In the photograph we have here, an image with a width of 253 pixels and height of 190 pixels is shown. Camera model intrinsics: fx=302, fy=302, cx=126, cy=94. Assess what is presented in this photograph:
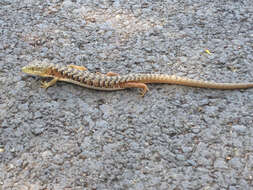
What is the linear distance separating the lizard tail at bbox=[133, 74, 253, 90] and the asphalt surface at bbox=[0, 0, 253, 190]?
0.31ft

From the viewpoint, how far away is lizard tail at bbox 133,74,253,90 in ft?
14.5

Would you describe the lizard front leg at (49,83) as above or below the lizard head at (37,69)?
below

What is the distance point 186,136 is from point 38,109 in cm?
202

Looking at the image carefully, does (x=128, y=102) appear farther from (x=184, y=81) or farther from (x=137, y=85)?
(x=184, y=81)

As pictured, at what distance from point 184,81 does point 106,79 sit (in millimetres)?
1148

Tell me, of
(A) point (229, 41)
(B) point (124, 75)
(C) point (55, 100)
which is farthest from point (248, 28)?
(C) point (55, 100)

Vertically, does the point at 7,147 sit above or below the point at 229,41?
below

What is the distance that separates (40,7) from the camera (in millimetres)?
6039

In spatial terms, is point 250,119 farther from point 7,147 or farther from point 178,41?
point 7,147

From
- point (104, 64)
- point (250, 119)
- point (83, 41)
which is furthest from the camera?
point (83, 41)

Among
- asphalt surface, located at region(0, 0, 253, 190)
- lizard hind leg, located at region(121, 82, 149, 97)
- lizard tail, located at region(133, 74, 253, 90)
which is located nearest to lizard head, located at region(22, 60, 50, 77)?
asphalt surface, located at region(0, 0, 253, 190)

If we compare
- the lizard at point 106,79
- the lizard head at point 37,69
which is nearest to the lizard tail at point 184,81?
the lizard at point 106,79

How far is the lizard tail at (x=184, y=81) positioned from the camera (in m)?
4.41

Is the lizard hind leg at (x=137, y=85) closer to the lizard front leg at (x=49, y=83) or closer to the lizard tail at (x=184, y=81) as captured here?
the lizard tail at (x=184, y=81)
